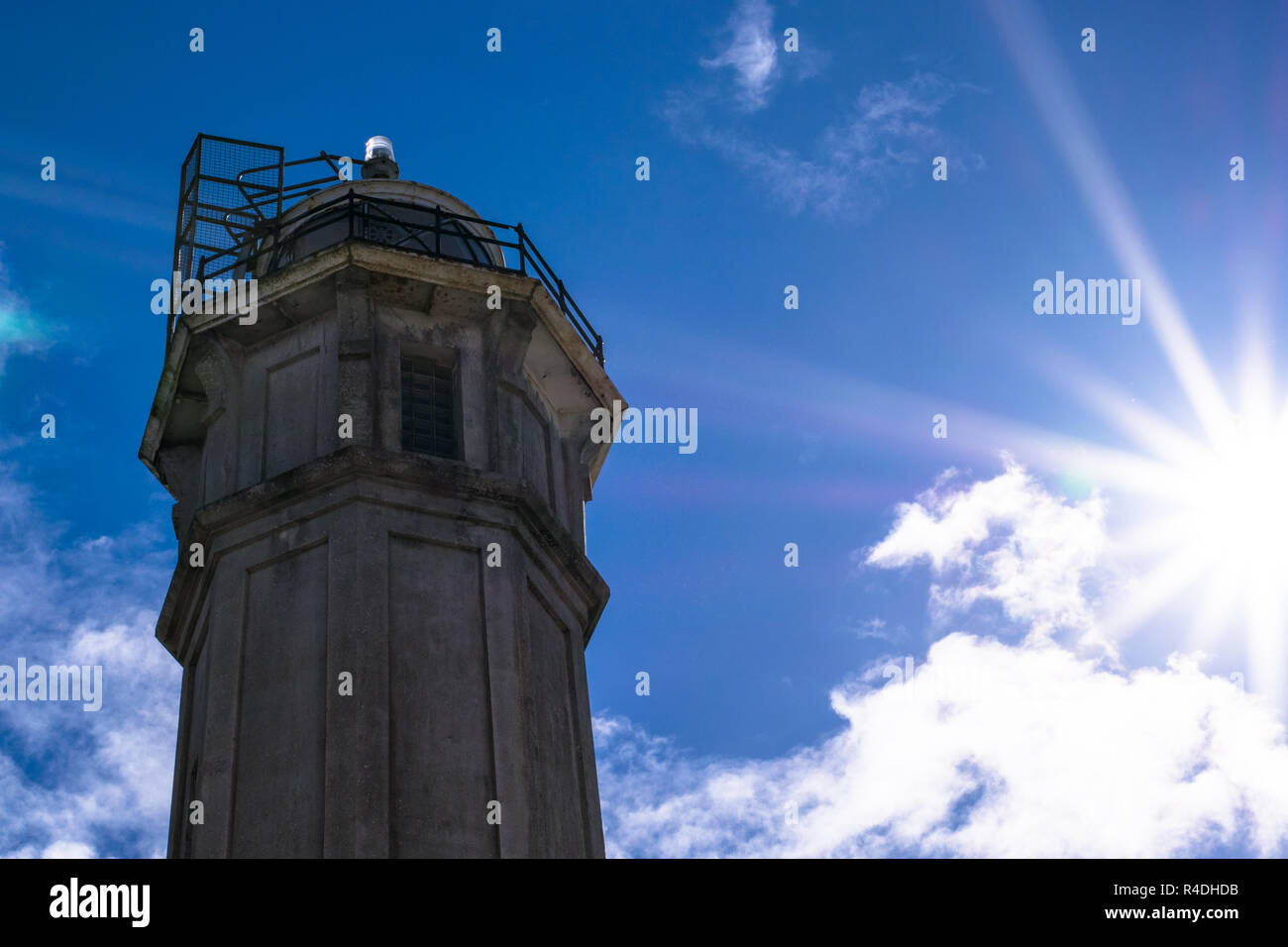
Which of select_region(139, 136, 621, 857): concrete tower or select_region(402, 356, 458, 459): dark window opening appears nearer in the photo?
select_region(139, 136, 621, 857): concrete tower

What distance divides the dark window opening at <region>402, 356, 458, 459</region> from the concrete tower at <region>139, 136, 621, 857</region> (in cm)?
5

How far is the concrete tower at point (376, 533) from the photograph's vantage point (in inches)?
952

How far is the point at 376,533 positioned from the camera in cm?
2619

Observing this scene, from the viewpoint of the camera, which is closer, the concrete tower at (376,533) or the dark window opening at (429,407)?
the concrete tower at (376,533)

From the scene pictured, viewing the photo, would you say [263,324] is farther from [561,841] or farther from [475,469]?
[561,841]

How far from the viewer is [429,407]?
29016 millimetres

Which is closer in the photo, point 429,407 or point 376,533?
point 376,533

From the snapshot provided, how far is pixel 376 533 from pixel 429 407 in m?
3.58

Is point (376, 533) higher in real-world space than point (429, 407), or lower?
lower

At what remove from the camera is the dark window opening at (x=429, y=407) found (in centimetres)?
2850

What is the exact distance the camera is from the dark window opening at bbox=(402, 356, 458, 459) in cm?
2850

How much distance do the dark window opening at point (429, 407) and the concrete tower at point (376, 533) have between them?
0.05m
